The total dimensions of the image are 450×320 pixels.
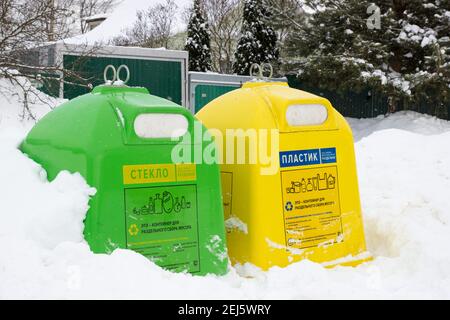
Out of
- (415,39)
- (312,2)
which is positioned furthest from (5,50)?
(415,39)

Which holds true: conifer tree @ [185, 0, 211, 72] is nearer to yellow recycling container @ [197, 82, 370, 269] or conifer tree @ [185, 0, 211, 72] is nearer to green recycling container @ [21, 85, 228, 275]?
yellow recycling container @ [197, 82, 370, 269]

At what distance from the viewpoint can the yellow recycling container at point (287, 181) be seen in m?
3.43

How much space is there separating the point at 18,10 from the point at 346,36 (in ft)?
25.8

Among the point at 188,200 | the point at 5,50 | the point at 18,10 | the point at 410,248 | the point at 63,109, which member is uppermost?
the point at 18,10

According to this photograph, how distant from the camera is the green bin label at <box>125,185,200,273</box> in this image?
9.60ft

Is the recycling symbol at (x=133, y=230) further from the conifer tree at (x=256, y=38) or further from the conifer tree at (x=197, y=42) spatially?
the conifer tree at (x=197, y=42)

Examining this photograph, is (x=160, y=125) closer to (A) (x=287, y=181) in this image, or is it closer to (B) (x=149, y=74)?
(A) (x=287, y=181)

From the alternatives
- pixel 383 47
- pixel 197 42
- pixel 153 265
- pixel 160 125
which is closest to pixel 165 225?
pixel 153 265

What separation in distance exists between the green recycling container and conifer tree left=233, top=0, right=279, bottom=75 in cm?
1443

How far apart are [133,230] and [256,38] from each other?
1522 cm

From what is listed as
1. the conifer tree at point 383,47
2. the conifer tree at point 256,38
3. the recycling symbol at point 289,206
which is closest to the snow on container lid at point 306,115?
the recycling symbol at point 289,206

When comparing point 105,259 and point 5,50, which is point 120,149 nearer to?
point 105,259

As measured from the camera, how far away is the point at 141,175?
295 cm

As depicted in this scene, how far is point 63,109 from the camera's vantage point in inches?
130
